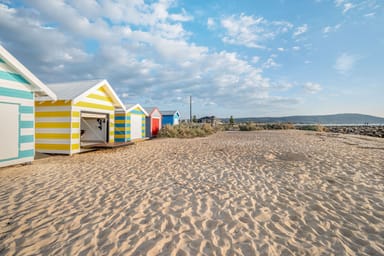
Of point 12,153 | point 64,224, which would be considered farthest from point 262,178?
point 12,153

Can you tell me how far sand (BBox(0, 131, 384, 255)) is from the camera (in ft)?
7.77

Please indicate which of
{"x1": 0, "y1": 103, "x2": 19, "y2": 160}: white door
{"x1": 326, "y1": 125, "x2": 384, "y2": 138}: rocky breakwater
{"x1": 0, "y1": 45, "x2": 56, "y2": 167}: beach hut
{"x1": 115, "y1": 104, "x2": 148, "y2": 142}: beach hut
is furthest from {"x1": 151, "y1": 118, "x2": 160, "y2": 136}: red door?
{"x1": 326, "y1": 125, "x2": 384, "y2": 138}: rocky breakwater

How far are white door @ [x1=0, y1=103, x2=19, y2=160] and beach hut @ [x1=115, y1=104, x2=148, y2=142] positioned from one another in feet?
23.3

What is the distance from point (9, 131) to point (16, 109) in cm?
77

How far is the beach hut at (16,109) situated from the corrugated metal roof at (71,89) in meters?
1.82

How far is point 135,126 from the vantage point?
1497cm

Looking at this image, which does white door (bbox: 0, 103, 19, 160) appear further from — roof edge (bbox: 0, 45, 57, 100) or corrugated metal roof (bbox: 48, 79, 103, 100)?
corrugated metal roof (bbox: 48, 79, 103, 100)

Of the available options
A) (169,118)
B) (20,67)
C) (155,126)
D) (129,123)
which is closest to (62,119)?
(20,67)

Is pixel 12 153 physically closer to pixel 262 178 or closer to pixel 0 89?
pixel 0 89

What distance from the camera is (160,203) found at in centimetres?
353

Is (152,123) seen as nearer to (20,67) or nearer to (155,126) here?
(155,126)

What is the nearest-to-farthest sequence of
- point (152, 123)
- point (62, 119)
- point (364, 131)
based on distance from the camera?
point (62, 119)
point (152, 123)
point (364, 131)

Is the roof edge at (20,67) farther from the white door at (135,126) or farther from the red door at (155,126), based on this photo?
the red door at (155,126)

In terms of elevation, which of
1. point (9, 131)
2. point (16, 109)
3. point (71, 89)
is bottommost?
point (9, 131)
